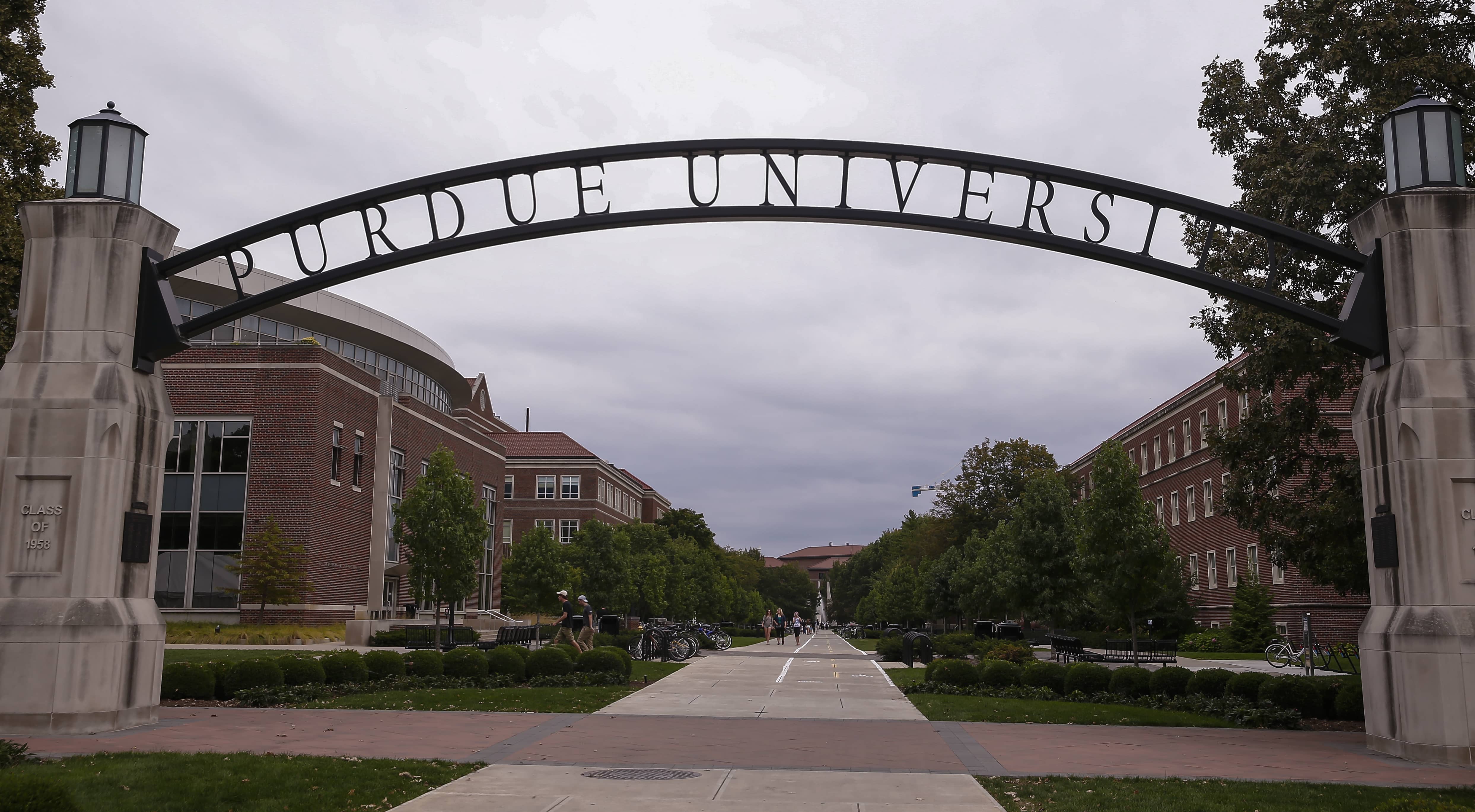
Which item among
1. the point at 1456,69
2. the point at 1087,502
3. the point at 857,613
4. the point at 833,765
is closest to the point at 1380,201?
the point at 1456,69

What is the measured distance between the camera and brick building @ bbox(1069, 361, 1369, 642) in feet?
137

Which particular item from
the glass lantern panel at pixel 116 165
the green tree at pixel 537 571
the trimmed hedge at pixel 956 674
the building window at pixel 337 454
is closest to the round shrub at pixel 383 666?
the glass lantern panel at pixel 116 165

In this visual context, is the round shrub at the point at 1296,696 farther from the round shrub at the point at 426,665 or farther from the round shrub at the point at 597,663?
the round shrub at the point at 426,665

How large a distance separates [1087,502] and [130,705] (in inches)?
955

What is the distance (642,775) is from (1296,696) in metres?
10.7

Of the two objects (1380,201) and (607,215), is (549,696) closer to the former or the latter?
(607,215)

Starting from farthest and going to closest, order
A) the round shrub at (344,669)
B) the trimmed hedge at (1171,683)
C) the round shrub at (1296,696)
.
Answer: the trimmed hedge at (1171,683), the round shrub at (344,669), the round shrub at (1296,696)

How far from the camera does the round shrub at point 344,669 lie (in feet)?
56.4

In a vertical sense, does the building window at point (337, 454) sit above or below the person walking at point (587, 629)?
above

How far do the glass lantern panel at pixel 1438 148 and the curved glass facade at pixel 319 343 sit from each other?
37157 millimetres

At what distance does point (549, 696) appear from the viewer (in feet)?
56.6

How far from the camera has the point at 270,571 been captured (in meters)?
36.7

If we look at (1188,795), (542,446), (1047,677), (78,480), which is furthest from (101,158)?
(542,446)

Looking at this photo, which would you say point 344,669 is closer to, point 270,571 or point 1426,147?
point 1426,147
